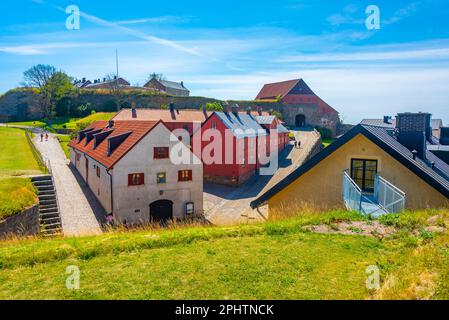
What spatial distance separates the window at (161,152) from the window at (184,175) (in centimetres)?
171

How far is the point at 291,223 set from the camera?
934cm

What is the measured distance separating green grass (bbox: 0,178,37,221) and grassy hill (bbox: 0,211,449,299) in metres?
7.39

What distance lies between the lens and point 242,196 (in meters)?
32.1

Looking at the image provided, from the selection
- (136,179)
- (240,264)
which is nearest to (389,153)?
(240,264)

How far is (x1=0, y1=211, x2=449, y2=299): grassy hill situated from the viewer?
563cm

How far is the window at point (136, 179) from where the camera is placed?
2335 cm

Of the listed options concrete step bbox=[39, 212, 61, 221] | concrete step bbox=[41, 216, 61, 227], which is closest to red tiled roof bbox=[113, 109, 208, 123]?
concrete step bbox=[39, 212, 61, 221]

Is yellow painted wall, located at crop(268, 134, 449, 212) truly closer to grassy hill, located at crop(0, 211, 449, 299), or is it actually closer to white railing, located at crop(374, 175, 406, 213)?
white railing, located at crop(374, 175, 406, 213)

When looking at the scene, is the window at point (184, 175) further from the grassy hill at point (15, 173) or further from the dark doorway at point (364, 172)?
the dark doorway at point (364, 172)

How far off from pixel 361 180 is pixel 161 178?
1515cm

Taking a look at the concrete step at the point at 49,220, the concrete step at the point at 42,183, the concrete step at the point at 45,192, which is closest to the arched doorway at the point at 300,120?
the concrete step at the point at 42,183

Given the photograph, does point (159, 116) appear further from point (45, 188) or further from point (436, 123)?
point (436, 123)

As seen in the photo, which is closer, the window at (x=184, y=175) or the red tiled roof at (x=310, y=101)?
the window at (x=184, y=175)

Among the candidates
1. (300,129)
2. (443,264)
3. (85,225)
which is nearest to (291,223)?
(443,264)
